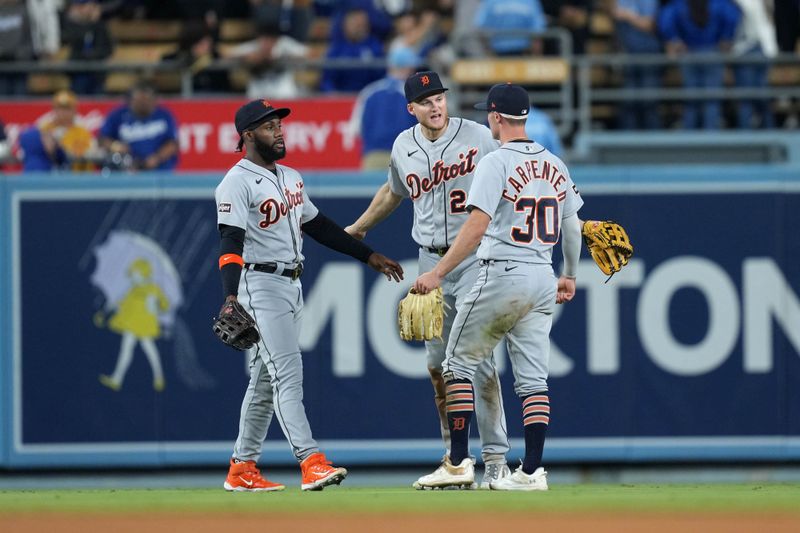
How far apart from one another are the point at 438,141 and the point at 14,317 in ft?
13.9

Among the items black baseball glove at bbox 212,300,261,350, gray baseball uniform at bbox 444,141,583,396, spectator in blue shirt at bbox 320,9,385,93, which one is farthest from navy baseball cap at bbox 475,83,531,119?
spectator in blue shirt at bbox 320,9,385,93

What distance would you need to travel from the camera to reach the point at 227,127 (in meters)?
13.8

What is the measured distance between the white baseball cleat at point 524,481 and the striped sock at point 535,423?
0.08 metres

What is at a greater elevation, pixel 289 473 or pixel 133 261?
pixel 133 261

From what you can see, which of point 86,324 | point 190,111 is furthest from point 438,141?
point 190,111

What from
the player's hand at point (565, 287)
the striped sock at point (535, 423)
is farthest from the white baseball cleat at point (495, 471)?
the player's hand at point (565, 287)

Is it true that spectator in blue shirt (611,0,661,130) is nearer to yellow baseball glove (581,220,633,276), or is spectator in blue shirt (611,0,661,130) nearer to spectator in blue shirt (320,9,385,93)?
spectator in blue shirt (320,9,385,93)

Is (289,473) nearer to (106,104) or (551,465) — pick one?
(551,465)

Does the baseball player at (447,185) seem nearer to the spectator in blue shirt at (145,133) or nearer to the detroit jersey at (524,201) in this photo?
the detroit jersey at (524,201)

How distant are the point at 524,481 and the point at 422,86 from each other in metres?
2.19

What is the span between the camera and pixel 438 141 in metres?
8.56

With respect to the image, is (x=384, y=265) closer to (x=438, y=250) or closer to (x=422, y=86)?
(x=438, y=250)

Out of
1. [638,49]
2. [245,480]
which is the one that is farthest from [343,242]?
[638,49]

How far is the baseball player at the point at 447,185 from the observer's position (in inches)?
336
